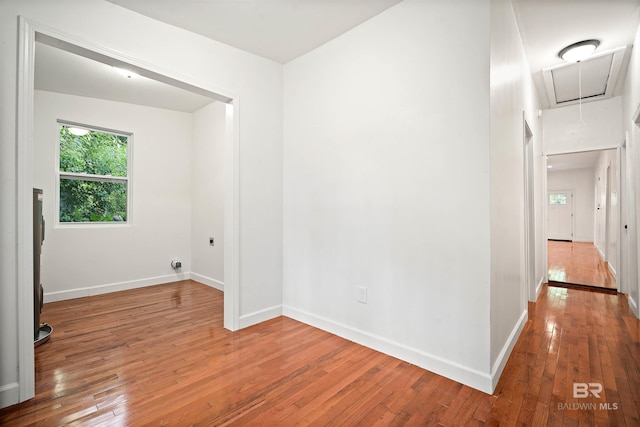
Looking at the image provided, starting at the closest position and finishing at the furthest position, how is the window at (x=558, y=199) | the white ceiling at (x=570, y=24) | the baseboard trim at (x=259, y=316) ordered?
the white ceiling at (x=570, y=24) → the baseboard trim at (x=259, y=316) → the window at (x=558, y=199)

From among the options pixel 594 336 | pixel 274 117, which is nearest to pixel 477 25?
pixel 274 117

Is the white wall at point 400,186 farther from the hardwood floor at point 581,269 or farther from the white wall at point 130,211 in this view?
the hardwood floor at point 581,269

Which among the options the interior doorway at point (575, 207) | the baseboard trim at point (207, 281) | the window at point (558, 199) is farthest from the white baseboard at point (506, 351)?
the window at point (558, 199)

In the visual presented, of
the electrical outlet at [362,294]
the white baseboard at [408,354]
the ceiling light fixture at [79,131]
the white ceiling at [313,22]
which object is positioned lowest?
the white baseboard at [408,354]

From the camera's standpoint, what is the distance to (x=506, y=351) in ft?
7.23

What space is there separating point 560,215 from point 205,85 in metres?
12.8

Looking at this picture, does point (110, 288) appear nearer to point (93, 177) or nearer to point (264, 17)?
point (93, 177)

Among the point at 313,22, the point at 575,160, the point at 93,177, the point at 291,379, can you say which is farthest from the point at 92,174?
the point at 575,160

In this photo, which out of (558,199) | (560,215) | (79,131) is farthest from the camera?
(558,199)

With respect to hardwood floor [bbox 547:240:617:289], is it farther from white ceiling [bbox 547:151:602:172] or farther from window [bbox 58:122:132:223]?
window [bbox 58:122:132:223]

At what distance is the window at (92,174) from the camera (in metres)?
3.94

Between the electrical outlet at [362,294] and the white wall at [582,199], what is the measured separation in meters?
11.4

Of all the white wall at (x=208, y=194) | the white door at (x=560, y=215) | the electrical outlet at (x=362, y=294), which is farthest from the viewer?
the white door at (x=560, y=215)

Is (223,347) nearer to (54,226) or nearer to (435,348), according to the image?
(435,348)
